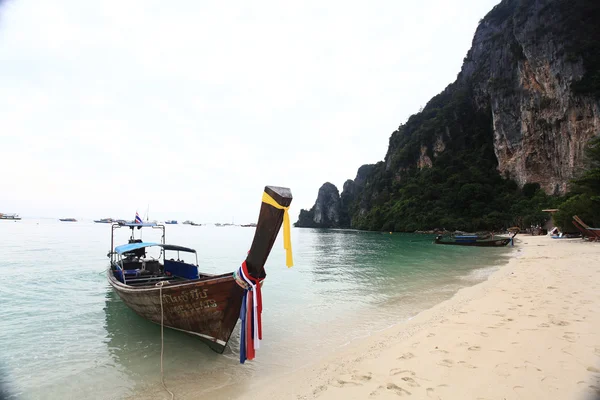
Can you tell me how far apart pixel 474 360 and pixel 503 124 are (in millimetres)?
69508

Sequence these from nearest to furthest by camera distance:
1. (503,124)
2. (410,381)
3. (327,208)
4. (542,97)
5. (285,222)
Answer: (410,381) < (285,222) < (542,97) < (503,124) < (327,208)

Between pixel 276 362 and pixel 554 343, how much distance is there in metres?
4.28

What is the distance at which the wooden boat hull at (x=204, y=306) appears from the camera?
16.9ft

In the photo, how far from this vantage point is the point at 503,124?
5909cm

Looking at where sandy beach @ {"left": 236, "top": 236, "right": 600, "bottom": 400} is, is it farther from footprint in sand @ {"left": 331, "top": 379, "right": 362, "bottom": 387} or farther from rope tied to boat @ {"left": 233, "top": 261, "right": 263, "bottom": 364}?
rope tied to boat @ {"left": 233, "top": 261, "right": 263, "bottom": 364}

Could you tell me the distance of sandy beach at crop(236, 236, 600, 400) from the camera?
126 inches

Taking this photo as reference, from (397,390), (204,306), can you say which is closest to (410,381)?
(397,390)

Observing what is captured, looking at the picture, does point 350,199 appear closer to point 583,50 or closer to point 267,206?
point 583,50

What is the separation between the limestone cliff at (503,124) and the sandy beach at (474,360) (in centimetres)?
4495

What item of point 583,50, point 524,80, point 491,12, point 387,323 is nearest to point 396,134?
point 491,12

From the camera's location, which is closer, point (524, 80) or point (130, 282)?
point (130, 282)

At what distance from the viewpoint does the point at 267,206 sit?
4352 millimetres

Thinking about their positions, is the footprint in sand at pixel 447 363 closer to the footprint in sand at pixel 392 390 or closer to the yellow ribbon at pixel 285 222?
the footprint in sand at pixel 392 390

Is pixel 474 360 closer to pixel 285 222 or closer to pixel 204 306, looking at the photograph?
pixel 285 222
